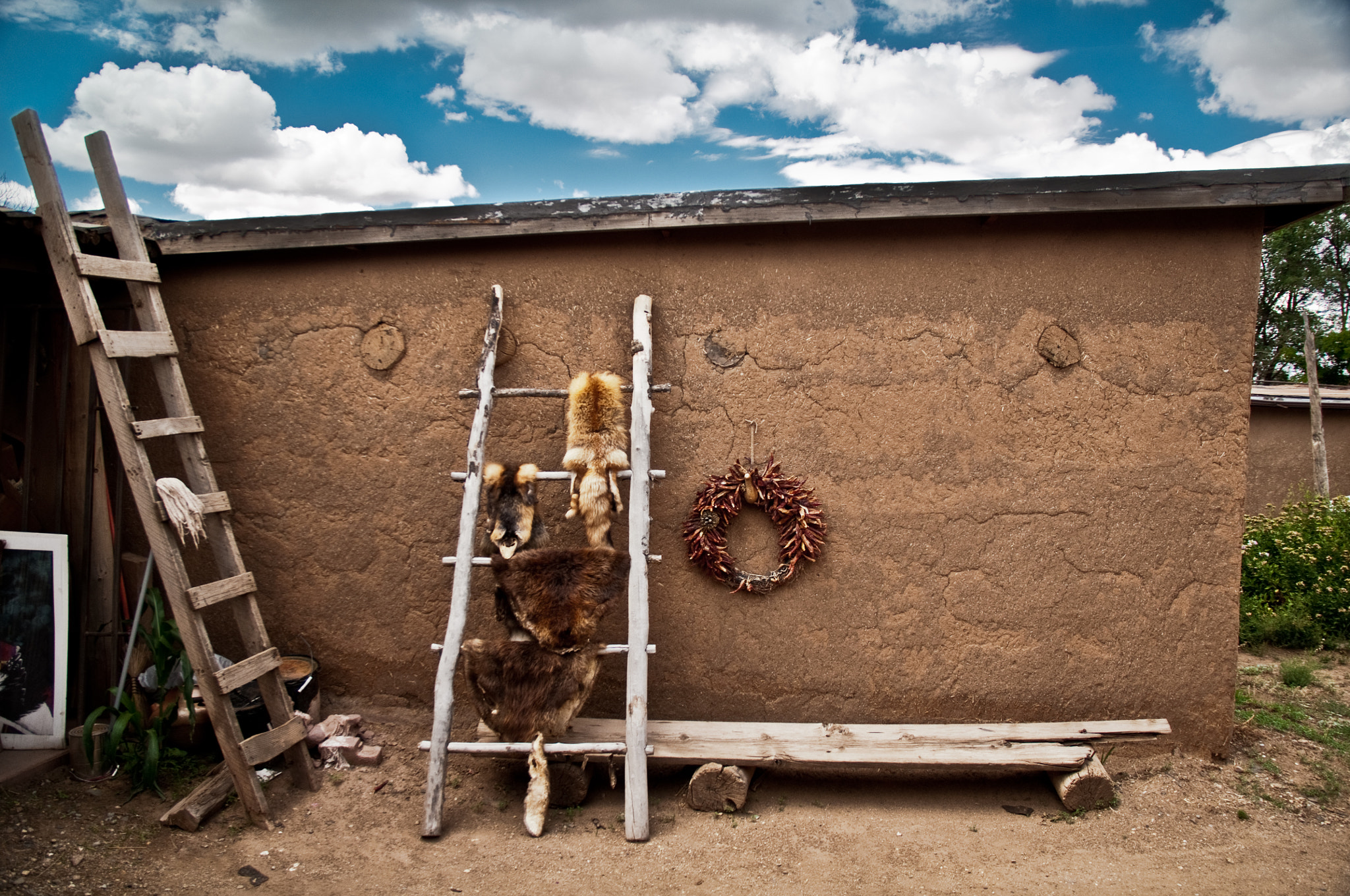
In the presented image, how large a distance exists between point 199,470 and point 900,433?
305 cm

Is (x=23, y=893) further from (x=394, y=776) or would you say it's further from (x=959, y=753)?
(x=959, y=753)

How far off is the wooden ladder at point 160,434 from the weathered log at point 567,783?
3.70ft

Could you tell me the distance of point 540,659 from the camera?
10.1ft

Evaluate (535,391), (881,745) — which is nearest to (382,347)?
(535,391)

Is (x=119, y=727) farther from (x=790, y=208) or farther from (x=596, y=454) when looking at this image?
(x=790, y=208)

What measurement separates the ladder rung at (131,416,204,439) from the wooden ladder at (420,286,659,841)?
1.13m

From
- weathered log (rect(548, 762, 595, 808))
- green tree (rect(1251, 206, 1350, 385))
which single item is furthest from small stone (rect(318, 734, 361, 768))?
green tree (rect(1251, 206, 1350, 385))

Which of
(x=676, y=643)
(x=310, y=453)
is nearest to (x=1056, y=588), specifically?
(x=676, y=643)

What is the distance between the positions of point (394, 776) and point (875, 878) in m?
2.10

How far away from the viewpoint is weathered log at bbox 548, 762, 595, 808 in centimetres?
311

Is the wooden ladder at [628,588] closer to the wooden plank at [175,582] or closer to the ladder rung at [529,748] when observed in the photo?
the ladder rung at [529,748]

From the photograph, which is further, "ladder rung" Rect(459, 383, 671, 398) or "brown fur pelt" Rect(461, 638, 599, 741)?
"ladder rung" Rect(459, 383, 671, 398)

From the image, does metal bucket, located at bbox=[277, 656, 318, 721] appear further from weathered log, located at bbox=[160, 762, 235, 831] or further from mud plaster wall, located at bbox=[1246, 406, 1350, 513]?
mud plaster wall, located at bbox=[1246, 406, 1350, 513]

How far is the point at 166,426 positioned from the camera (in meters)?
3.12
